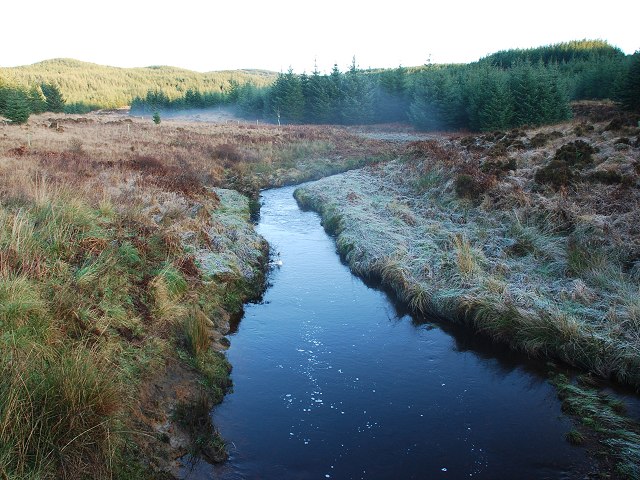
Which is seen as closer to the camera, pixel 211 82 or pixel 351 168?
pixel 351 168

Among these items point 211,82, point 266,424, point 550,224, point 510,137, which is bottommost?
point 266,424

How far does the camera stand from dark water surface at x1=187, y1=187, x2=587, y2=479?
5.46 metres

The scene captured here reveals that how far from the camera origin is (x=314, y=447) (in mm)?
5766

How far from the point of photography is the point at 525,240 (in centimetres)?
1141

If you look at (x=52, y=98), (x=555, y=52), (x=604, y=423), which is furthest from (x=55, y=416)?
(x=555, y=52)

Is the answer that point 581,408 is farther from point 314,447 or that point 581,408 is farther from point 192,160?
point 192,160

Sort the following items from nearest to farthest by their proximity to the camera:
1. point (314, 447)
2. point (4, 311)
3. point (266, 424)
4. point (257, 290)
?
point (4, 311)
point (314, 447)
point (266, 424)
point (257, 290)

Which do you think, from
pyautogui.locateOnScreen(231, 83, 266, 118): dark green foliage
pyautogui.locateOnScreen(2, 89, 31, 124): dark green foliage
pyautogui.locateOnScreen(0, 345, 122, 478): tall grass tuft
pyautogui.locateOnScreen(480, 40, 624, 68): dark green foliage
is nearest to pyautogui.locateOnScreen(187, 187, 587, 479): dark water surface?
pyautogui.locateOnScreen(0, 345, 122, 478): tall grass tuft

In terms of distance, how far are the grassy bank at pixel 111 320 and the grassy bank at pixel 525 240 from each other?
4.46 metres

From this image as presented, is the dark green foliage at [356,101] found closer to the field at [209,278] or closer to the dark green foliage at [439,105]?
the dark green foliage at [439,105]

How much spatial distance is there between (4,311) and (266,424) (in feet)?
12.2

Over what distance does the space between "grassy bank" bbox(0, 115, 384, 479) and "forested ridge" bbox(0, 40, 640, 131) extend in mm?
29105

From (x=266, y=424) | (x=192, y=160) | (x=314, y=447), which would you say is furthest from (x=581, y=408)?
(x=192, y=160)

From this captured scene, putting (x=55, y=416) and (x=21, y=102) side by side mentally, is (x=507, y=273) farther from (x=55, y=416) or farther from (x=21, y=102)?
(x=21, y=102)
